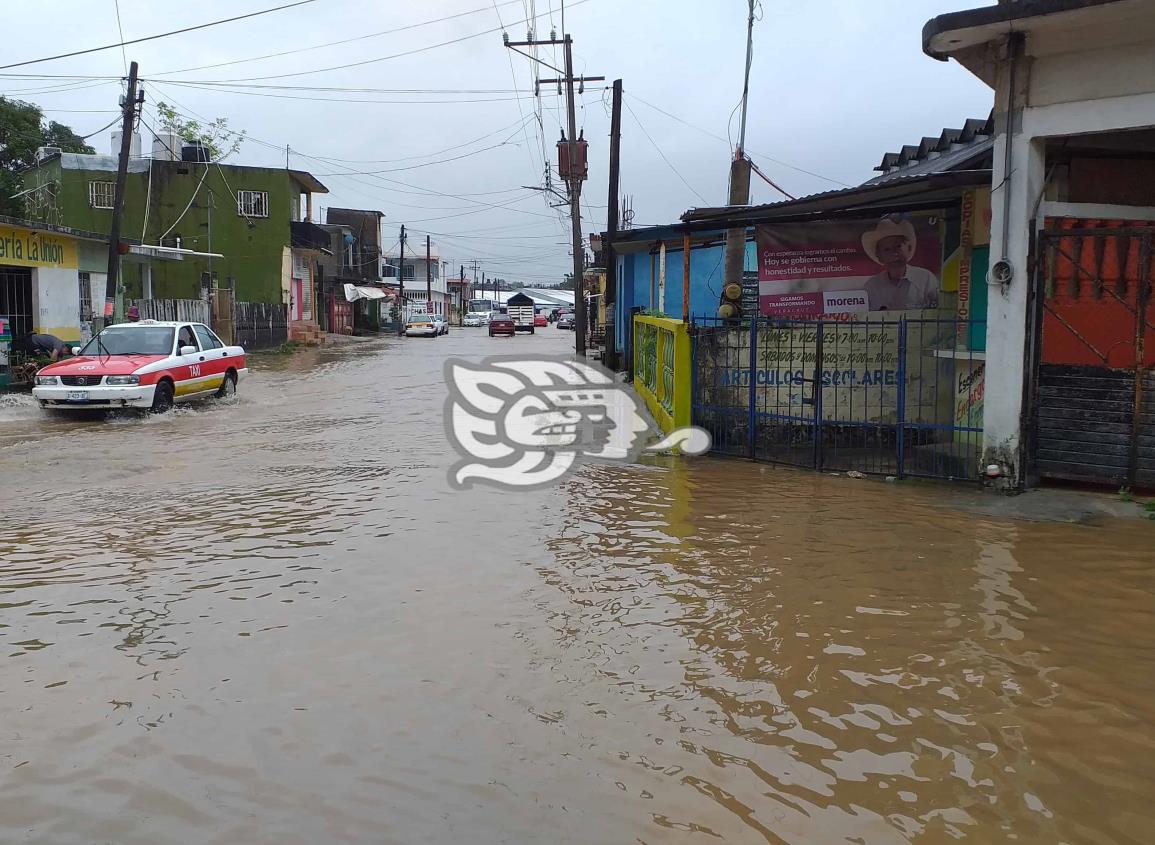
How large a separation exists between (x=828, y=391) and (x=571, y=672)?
24.2ft

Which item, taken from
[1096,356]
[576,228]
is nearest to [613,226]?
[576,228]

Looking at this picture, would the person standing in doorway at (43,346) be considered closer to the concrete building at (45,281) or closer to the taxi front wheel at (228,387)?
the concrete building at (45,281)

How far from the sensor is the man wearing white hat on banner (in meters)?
11.9

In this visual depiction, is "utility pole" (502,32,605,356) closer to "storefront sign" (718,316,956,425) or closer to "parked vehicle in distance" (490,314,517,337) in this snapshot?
"storefront sign" (718,316,956,425)

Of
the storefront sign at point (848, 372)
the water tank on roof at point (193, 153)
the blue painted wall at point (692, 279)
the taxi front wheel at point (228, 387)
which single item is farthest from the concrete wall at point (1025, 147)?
the water tank on roof at point (193, 153)

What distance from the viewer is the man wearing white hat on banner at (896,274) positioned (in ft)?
39.0

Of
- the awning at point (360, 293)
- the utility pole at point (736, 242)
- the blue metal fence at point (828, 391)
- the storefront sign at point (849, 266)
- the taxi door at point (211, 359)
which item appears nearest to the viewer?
the blue metal fence at point (828, 391)

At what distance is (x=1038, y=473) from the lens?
9000 mm

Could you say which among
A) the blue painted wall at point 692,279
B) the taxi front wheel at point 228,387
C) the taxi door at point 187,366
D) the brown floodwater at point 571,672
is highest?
the blue painted wall at point 692,279

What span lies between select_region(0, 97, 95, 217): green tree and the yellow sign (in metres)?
22.5

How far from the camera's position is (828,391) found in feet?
37.7

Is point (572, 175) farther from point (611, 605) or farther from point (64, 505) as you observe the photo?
point (611, 605)

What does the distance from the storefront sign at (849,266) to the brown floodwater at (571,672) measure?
143 inches

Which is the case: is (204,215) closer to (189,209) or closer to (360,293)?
(189,209)
